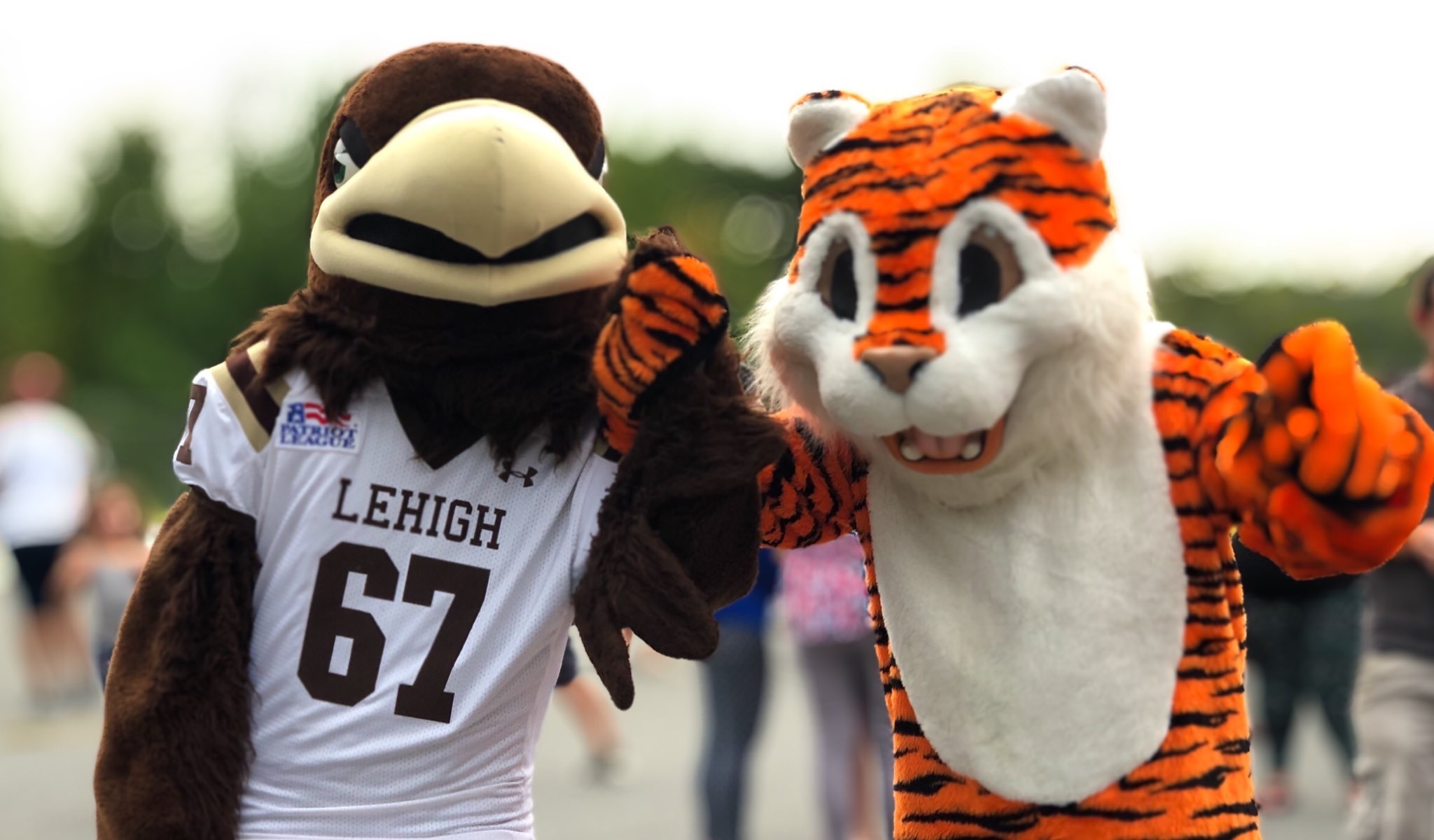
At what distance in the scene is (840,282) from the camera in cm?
261

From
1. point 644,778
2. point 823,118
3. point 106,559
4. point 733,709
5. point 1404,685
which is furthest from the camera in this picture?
point 106,559

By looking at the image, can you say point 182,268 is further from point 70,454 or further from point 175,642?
point 175,642

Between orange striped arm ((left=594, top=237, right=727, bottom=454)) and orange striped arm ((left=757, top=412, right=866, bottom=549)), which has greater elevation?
orange striped arm ((left=594, top=237, right=727, bottom=454))

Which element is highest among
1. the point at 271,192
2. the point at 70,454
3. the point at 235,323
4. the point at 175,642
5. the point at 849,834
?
the point at 271,192

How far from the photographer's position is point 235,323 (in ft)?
133

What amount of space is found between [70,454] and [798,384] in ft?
28.1

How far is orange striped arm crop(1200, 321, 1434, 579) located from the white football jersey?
41.1 inches

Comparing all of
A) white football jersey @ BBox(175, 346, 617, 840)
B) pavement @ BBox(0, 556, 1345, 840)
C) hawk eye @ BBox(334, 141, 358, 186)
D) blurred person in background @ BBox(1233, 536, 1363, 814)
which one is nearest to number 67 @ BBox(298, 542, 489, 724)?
white football jersey @ BBox(175, 346, 617, 840)

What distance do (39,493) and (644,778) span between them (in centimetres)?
450

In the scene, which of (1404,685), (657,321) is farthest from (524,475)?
(1404,685)

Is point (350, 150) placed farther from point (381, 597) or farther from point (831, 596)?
point (831, 596)

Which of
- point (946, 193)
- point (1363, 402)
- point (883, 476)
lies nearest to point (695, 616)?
point (883, 476)

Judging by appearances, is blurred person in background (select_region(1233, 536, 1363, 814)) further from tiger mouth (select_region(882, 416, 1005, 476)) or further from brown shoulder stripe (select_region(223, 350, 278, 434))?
brown shoulder stripe (select_region(223, 350, 278, 434))

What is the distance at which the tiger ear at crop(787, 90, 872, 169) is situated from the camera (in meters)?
2.67
